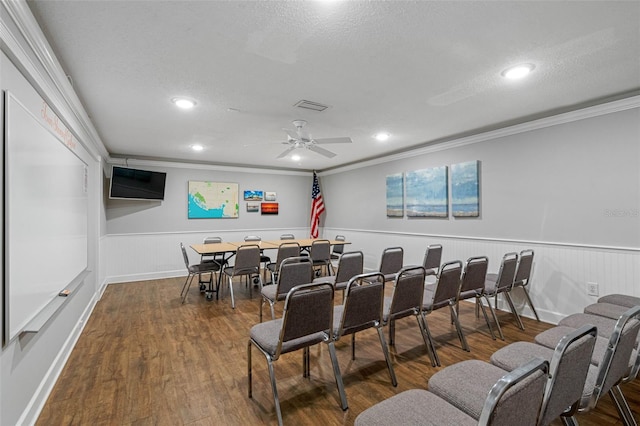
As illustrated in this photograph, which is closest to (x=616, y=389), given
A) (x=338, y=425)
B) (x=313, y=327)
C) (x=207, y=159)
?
(x=338, y=425)

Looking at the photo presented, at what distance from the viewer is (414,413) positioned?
1.34 m

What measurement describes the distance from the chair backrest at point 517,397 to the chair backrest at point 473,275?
1.95 meters

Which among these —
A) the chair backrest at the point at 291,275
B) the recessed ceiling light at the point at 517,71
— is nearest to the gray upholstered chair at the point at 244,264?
the chair backrest at the point at 291,275

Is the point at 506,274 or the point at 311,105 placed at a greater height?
the point at 311,105

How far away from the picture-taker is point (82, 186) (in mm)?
3527

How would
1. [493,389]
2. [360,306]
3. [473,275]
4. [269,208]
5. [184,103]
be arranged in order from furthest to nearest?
[269,208] → [184,103] → [473,275] → [360,306] → [493,389]

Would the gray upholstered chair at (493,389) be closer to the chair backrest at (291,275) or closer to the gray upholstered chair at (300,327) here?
the gray upholstered chair at (300,327)

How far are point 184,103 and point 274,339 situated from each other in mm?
2681

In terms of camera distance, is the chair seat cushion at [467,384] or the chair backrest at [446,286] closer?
the chair seat cushion at [467,384]

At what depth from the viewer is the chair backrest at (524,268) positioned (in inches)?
142

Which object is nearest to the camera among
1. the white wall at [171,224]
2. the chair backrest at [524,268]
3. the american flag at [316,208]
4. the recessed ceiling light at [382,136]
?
the chair backrest at [524,268]

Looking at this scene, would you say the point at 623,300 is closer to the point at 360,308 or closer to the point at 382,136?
the point at 360,308

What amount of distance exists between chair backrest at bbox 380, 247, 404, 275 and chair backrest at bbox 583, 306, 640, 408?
8.32ft

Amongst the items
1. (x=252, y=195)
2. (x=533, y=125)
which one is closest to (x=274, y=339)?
(x=533, y=125)
